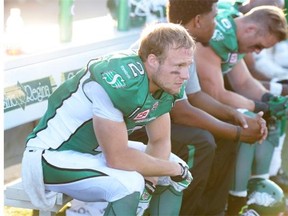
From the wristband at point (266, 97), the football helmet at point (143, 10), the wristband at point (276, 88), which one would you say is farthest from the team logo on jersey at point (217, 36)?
the football helmet at point (143, 10)

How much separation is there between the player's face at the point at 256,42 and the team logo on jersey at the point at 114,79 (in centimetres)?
167

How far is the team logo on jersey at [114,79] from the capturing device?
3.27m

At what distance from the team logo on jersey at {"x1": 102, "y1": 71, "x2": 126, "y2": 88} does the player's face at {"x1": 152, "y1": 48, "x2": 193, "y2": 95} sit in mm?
174

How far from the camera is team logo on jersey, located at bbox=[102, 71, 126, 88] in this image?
129 inches

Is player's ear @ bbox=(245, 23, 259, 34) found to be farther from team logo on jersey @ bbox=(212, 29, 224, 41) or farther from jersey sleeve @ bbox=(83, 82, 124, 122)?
jersey sleeve @ bbox=(83, 82, 124, 122)

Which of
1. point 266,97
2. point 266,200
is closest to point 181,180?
point 266,200

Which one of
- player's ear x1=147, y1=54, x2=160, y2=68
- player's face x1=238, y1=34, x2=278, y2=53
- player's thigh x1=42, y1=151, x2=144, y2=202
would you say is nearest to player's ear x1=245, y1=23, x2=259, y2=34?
player's face x1=238, y1=34, x2=278, y2=53

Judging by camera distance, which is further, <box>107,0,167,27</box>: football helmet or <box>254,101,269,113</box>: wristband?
<box>107,0,167,27</box>: football helmet

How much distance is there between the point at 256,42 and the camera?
4.76 metres

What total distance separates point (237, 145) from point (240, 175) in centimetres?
21

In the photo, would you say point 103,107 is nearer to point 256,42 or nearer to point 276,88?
point 256,42

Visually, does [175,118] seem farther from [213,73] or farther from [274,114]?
[274,114]

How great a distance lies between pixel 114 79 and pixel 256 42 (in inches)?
67.2

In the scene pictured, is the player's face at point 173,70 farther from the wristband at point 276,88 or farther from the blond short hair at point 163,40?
the wristband at point 276,88
